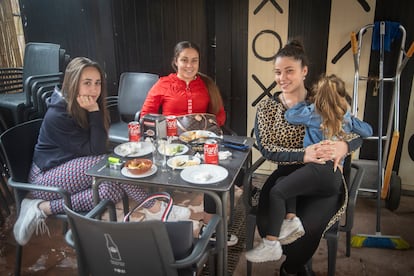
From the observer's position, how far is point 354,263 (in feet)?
6.72

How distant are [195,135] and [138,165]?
0.50 m

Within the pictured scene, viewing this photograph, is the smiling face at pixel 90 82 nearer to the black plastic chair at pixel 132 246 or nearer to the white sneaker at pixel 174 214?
the white sneaker at pixel 174 214

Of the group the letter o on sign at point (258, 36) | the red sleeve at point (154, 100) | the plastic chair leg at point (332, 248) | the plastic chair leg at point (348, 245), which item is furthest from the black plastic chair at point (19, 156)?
the letter o on sign at point (258, 36)

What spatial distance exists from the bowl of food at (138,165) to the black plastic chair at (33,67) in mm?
1481

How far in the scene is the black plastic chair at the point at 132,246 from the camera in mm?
1125

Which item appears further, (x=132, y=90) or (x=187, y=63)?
(x=132, y=90)

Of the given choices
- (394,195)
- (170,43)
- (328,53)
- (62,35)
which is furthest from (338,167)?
(62,35)

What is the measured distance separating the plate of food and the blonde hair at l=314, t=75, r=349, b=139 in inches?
31.2

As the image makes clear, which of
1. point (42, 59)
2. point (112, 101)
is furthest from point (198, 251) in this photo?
point (42, 59)

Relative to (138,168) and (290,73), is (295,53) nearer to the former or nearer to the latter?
(290,73)

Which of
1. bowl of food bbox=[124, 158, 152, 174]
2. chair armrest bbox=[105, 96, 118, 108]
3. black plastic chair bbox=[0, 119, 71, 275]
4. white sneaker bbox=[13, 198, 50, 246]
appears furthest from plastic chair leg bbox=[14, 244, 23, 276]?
chair armrest bbox=[105, 96, 118, 108]

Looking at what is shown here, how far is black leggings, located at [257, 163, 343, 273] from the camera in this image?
5.43 feet

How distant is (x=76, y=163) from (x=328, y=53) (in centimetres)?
187

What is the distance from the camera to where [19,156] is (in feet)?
6.17
